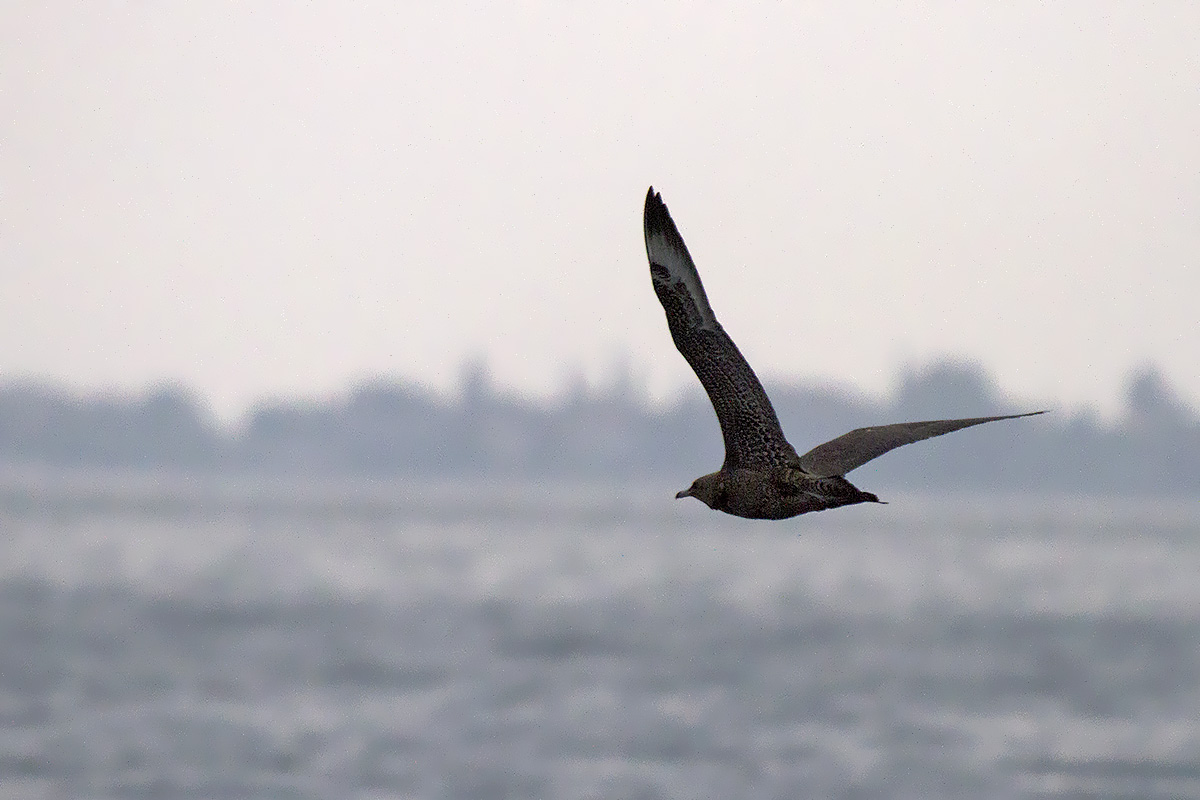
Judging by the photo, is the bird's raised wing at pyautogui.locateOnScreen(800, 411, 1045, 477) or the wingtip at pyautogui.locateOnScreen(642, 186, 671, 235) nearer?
the wingtip at pyautogui.locateOnScreen(642, 186, 671, 235)

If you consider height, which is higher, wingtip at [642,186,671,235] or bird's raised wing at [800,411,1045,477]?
wingtip at [642,186,671,235]

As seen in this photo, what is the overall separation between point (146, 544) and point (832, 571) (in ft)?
260

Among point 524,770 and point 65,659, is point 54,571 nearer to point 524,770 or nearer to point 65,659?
point 65,659

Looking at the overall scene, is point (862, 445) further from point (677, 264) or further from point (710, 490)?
point (677, 264)

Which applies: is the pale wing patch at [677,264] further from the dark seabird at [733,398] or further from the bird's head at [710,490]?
the bird's head at [710,490]

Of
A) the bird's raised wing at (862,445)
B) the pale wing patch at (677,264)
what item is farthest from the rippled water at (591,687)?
the pale wing patch at (677,264)

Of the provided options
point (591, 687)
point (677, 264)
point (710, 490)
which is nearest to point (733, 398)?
point (710, 490)

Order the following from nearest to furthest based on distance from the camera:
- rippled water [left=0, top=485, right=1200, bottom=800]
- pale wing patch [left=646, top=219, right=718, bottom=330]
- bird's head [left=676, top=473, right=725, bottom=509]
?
pale wing patch [left=646, top=219, right=718, bottom=330]
bird's head [left=676, top=473, right=725, bottom=509]
rippled water [left=0, top=485, right=1200, bottom=800]

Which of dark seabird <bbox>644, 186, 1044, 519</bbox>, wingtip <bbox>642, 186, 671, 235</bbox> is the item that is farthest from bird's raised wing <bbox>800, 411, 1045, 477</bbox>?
wingtip <bbox>642, 186, 671, 235</bbox>

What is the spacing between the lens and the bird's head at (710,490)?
10.5 meters

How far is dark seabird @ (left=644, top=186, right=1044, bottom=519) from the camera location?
32.9ft

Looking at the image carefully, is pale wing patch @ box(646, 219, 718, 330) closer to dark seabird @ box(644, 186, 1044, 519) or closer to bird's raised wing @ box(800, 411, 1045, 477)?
dark seabird @ box(644, 186, 1044, 519)

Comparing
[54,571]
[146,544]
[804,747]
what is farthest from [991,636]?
[146,544]

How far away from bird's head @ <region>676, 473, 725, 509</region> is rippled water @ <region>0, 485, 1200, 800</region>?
44.8m
